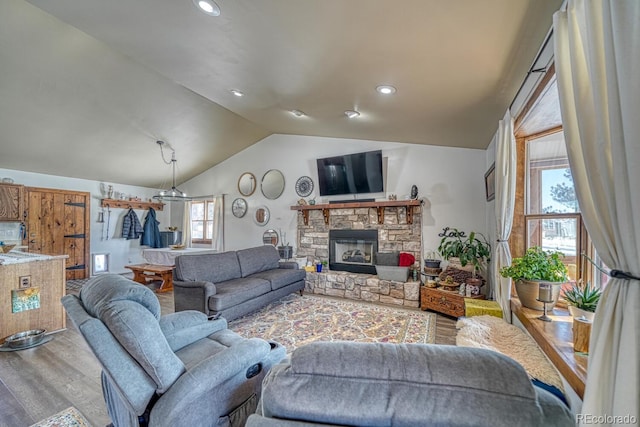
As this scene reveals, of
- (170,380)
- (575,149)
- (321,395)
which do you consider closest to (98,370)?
(170,380)

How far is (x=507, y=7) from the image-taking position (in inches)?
56.5

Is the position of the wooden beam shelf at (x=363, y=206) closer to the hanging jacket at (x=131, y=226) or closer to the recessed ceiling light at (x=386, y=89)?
the recessed ceiling light at (x=386, y=89)

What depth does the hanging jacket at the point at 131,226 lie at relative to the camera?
6656mm

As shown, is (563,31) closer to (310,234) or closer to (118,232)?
(310,234)

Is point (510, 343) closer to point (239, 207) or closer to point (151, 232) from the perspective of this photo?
point (239, 207)

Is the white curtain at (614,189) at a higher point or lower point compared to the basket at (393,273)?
higher

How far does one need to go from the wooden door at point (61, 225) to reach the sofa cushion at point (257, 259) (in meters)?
4.34

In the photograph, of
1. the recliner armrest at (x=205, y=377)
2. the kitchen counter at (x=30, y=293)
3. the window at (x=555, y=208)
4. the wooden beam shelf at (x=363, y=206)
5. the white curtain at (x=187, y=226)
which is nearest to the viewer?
the recliner armrest at (x=205, y=377)

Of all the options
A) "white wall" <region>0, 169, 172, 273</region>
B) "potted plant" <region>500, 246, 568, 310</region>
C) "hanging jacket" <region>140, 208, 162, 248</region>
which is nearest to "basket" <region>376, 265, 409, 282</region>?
"potted plant" <region>500, 246, 568, 310</region>

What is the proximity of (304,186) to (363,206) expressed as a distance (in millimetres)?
1473

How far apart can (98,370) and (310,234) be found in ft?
12.4

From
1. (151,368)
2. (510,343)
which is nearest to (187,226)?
(151,368)

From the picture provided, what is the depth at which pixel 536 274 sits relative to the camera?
2.02 meters

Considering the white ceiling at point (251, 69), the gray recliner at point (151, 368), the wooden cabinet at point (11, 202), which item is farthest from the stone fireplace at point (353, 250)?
the wooden cabinet at point (11, 202)
